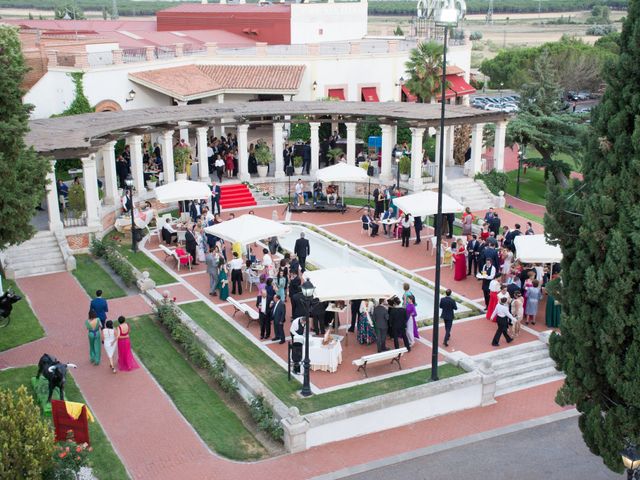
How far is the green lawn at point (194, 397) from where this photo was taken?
630 inches

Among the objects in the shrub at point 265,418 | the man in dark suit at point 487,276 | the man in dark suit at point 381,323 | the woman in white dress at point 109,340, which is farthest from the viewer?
the man in dark suit at point 487,276

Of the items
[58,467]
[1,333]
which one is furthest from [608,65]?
[1,333]

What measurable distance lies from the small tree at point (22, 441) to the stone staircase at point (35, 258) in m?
14.1

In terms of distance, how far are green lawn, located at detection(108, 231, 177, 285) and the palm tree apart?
71.6ft

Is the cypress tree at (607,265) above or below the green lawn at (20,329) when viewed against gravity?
above

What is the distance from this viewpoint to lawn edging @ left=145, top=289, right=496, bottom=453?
52.7ft

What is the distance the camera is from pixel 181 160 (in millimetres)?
35062

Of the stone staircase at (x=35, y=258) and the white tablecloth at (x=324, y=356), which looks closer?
the white tablecloth at (x=324, y=356)

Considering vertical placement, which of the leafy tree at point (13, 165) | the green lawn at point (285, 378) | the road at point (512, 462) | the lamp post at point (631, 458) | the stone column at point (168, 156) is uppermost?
the leafy tree at point (13, 165)

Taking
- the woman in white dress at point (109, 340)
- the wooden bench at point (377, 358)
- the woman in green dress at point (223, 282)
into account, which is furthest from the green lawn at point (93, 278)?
the wooden bench at point (377, 358)

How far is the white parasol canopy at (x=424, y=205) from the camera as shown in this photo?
88.2 feet

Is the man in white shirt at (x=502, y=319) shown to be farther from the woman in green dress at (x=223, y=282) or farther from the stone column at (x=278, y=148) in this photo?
the stone column at (x=278, y=148)

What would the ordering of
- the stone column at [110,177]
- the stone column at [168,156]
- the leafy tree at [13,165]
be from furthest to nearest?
1. the stone column at [168,156]
2. the stone column at [110,177]
3. the leafy tree at [13,165]

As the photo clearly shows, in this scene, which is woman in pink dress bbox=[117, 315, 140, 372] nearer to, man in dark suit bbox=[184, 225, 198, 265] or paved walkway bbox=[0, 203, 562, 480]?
paved walkway bbox=[0, 203, 562, 480]
